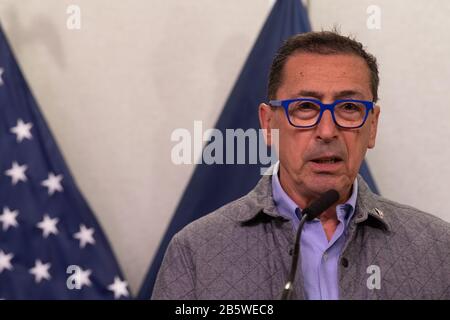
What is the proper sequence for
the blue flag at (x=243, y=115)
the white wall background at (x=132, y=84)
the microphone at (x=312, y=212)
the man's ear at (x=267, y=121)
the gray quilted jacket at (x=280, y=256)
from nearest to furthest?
1. the microphone at (x=312, y=212)
2. the gray quilted jacket at (x=280, y=256)
3. the man's ear at (x=267, y=121)
4. the blue flag at (x=243, y=115)
5. the white wall background at (x=132, y=84)

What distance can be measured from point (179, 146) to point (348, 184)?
1.14 m

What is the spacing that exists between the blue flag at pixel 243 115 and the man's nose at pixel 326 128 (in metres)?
0.88

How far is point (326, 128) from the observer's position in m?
1.43

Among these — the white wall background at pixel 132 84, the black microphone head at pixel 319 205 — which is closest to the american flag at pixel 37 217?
the white wall background at pixel 132 84

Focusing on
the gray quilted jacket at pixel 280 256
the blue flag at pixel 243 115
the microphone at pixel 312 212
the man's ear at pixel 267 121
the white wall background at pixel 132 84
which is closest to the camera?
the microphone at pixel 312 212

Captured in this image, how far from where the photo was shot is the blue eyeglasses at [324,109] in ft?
4.78

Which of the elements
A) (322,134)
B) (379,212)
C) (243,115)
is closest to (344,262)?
(379,212)

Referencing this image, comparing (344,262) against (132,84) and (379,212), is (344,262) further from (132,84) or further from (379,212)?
(132,84)

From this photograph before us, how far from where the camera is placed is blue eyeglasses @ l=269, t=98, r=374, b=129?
4.78 feet

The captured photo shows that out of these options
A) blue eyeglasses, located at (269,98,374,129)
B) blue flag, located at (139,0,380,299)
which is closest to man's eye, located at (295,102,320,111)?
blue eyeglasses, located at (269,98,374,129)

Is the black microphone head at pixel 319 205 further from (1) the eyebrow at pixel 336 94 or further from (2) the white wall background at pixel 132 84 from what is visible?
(2) the white wall background at pixel 132 84

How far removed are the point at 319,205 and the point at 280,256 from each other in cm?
32

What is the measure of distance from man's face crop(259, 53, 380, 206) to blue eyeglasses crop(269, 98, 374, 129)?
0.01 metres
